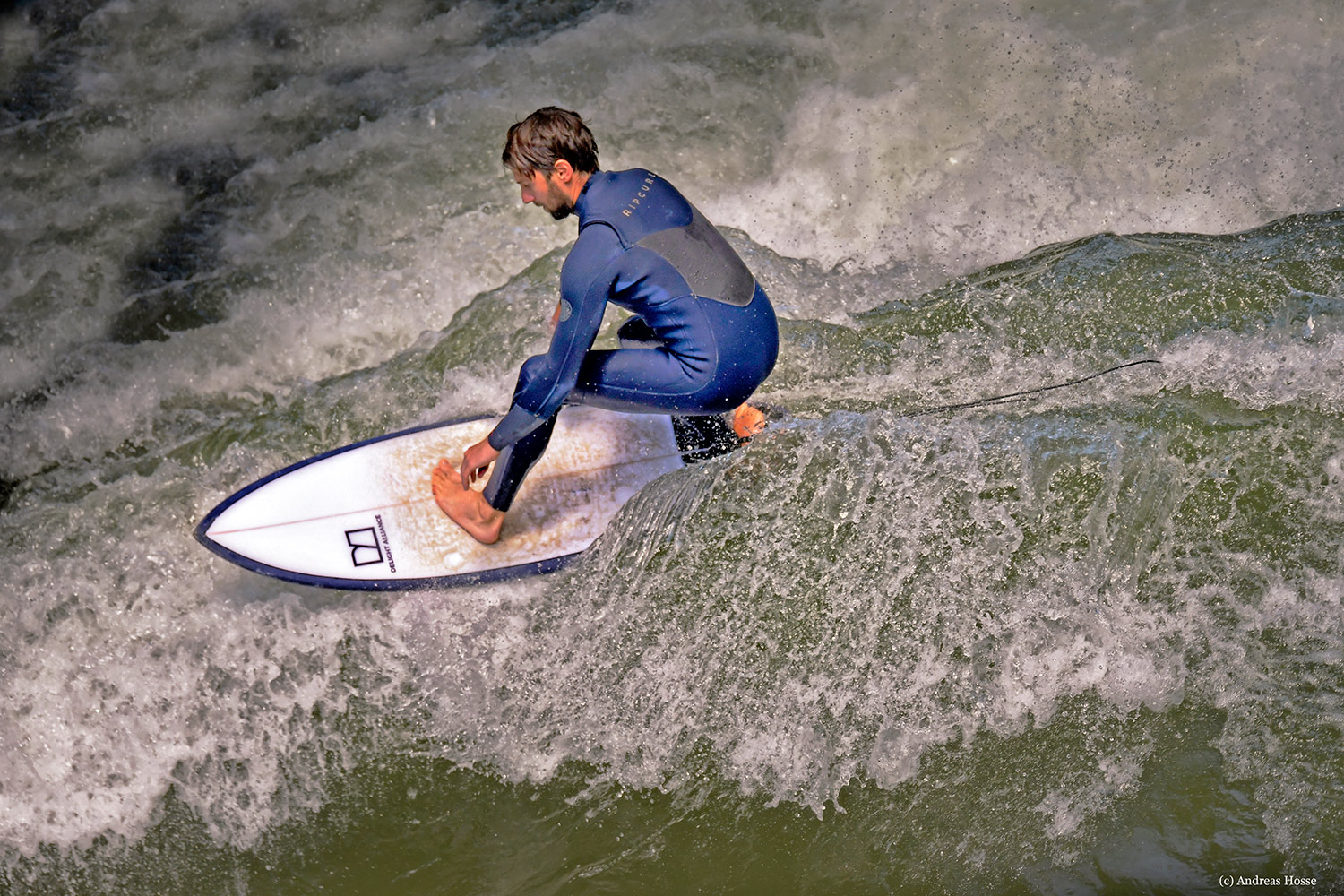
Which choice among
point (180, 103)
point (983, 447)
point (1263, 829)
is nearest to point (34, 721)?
point (180, 103)

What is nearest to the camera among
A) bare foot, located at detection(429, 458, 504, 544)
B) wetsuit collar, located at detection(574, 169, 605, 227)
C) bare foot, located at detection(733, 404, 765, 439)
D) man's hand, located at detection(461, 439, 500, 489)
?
wetsuit collar, located at detection(574, 169, 605, 227)

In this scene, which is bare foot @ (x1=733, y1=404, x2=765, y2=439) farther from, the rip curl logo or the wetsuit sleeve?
the rip curl logo

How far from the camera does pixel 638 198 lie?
2.78 m

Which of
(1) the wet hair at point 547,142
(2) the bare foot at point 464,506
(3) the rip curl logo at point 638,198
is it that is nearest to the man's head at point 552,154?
(1) the wet hair at point 547,142

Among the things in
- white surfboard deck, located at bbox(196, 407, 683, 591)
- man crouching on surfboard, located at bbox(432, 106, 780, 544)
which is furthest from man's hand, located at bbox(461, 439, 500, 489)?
white surfboard deck, located at bbox(196, 407, 683, 591)

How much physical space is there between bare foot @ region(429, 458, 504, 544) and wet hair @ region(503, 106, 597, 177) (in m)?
1.27

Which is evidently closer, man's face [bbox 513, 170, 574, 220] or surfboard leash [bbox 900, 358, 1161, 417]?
man's face [bbox 513, 170, 574, 220]

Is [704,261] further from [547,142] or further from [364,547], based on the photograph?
[364,547]

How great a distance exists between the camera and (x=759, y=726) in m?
3.42

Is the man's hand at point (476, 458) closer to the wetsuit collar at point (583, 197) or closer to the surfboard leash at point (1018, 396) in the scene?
the wetsuit collar at point (583, 197)

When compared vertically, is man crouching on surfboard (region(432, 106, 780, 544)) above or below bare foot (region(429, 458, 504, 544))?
above

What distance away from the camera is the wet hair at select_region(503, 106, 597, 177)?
8.71ft

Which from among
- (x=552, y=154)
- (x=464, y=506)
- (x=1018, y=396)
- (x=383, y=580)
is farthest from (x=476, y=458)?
(x=1018, y=396)

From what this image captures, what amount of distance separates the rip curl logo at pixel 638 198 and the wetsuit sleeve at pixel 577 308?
0.07 m
